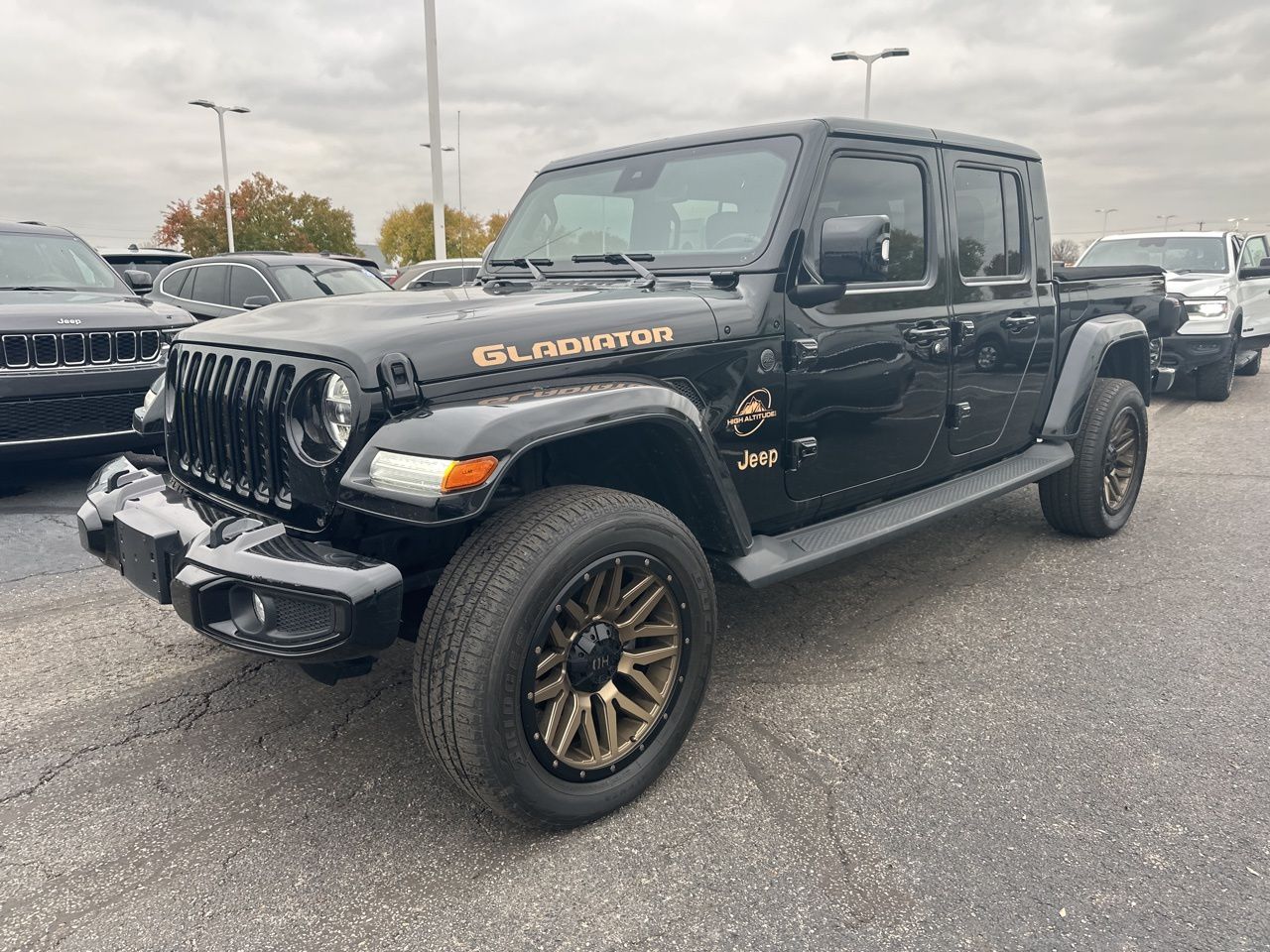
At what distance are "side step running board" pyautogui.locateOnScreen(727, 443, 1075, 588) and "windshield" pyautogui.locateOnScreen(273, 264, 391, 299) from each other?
599cm

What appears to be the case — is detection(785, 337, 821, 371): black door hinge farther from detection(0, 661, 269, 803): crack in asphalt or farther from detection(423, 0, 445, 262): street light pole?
detection(423, 0, 445, 262): street light pole

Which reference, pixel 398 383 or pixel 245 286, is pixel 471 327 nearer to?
pixel 398 383

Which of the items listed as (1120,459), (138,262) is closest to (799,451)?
(1120,459)

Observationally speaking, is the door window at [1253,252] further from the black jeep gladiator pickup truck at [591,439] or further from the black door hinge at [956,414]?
the black door hinge at [956,414]

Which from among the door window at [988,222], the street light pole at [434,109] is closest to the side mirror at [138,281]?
the door window at [988,222]

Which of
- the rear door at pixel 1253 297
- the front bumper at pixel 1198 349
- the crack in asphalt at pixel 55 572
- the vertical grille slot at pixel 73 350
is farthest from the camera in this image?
the rear door at pixel 1253 297

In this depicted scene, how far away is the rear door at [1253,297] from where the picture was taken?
10438mm

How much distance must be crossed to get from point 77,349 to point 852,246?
15.4ft

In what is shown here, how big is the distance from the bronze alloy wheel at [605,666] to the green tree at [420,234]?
175ft

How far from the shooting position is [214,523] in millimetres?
2395

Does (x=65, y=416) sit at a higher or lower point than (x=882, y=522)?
higher

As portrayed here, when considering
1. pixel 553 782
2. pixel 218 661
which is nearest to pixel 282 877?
pixel 553 782

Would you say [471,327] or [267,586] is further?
[471,327]

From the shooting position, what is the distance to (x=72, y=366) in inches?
208
